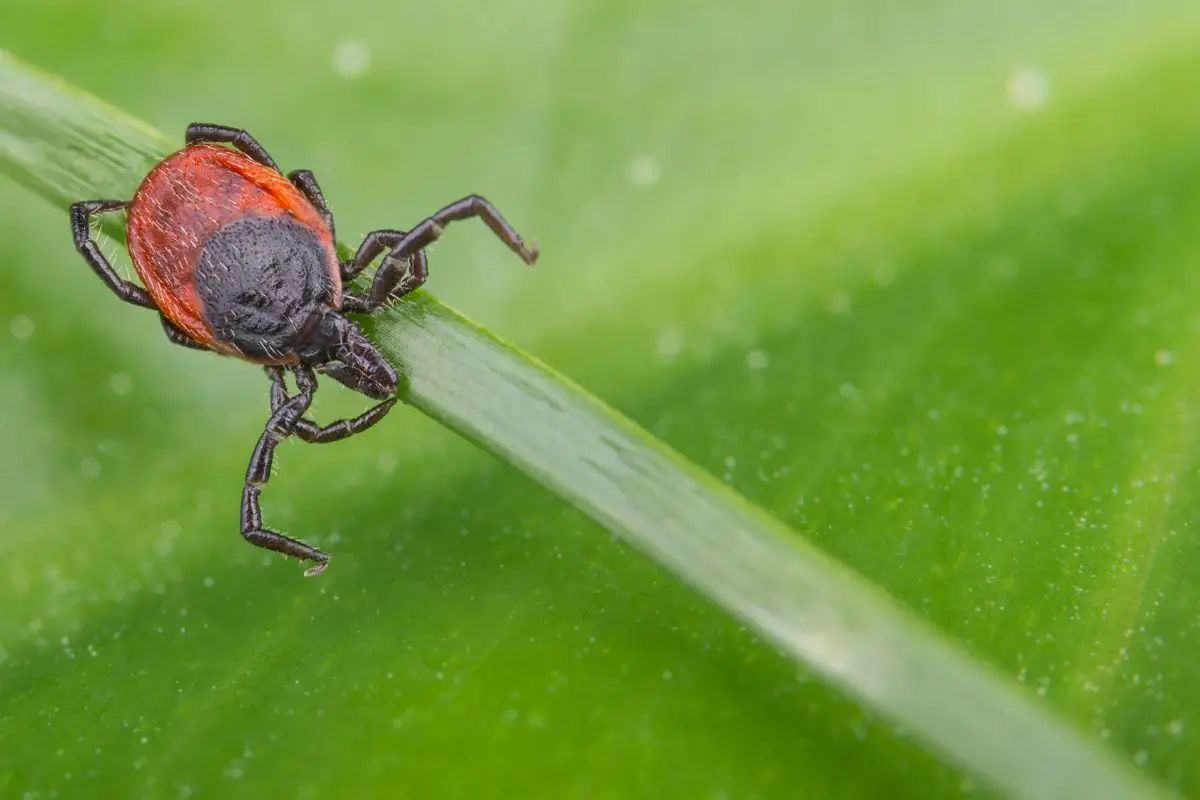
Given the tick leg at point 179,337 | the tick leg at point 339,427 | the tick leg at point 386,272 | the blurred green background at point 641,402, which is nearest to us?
the blurred green background at point 641,402

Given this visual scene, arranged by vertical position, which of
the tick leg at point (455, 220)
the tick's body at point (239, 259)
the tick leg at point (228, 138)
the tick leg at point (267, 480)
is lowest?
the tick leg at point (267, 480)

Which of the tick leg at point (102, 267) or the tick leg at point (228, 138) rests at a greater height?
the tick leg at point (228, 138)

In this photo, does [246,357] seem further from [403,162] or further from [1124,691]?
[1124,691]

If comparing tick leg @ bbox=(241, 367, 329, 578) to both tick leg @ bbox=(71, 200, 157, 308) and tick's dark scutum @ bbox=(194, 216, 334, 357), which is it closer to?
tick's dark scutum @ bbox=(194, 216, 334, 357)

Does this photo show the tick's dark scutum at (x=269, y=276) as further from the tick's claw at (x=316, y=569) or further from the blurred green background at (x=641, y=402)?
the tick's claw at (x=316, y=569)

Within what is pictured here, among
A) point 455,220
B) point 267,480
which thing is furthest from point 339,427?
point 455,220

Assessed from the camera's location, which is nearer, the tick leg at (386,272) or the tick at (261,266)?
the tick leg at (386,272)

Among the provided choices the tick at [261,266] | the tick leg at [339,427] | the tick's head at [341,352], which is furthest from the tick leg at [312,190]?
the tick leg at [339,427]

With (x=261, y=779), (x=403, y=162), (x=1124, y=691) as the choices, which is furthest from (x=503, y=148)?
(x=1124, y=691)
